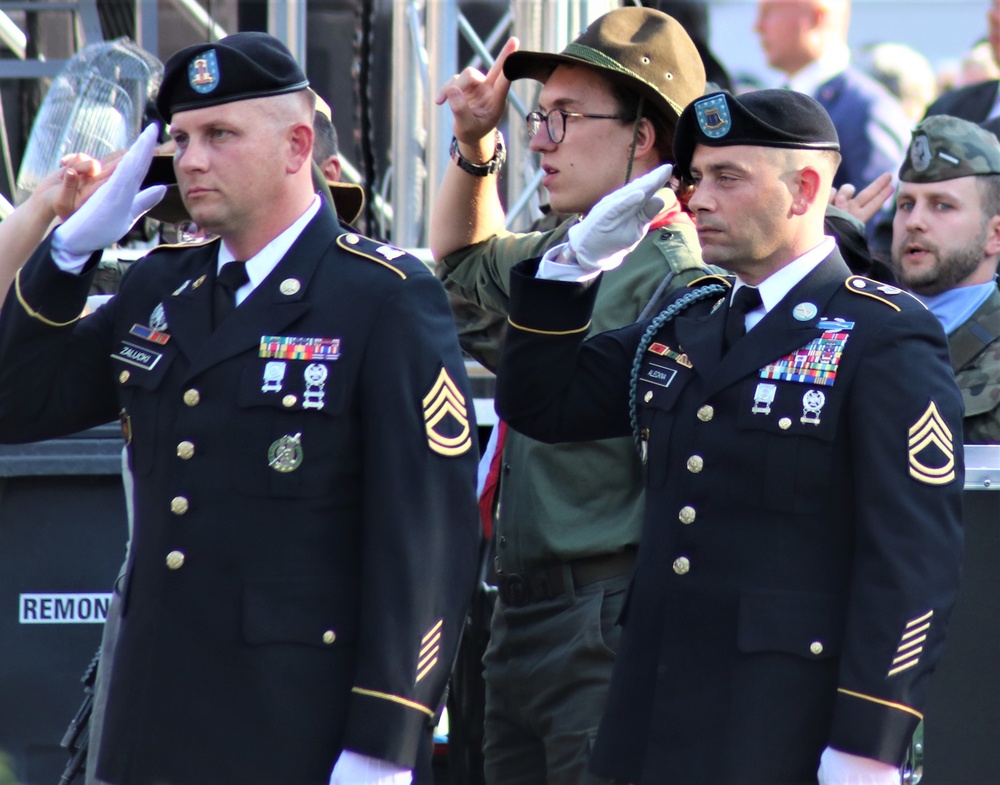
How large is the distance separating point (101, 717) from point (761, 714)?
114cm

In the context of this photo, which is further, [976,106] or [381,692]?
[976,106]

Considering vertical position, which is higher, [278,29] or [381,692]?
[278,29]

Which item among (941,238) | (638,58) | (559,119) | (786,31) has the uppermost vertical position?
(638,58)

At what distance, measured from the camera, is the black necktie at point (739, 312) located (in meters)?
2.79

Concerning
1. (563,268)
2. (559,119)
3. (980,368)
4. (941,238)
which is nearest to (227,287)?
(563,268)

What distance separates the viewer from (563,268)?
2768 millimetres

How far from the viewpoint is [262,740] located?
254 cm

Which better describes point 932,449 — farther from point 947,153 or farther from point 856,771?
point 947,153

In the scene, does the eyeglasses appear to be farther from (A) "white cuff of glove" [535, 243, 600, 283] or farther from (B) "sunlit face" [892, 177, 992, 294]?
(B) "sunlit face" [892, 177, 992, 294]

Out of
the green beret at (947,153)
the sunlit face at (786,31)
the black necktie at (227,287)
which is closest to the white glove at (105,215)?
the black necktie at (227,287)

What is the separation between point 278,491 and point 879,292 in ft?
3.54

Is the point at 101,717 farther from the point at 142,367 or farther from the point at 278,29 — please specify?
the point at 278,29

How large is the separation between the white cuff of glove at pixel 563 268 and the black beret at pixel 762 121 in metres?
0.31

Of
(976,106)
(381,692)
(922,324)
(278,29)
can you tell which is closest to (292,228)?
(381,692)
